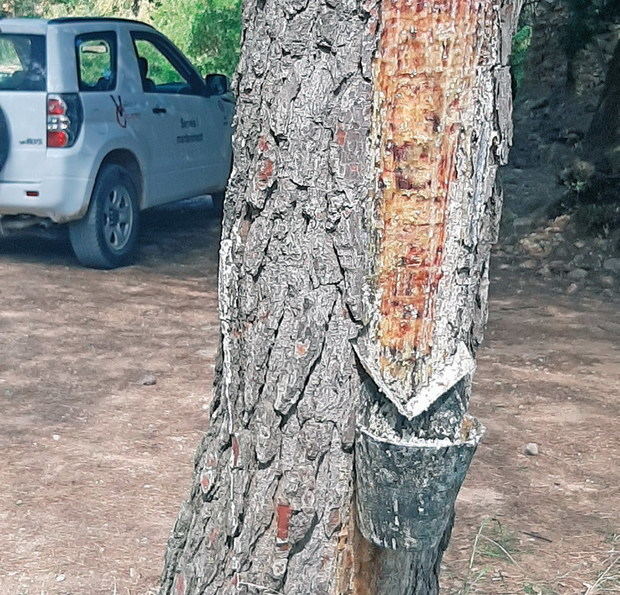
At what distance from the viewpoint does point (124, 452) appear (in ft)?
16.8

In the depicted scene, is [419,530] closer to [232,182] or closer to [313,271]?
[313,271]

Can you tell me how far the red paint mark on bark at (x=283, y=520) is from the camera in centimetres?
254

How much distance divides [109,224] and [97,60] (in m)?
1.36

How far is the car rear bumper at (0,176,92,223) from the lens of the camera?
26.9ft

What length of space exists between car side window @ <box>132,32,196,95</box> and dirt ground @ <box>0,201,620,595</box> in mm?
1790

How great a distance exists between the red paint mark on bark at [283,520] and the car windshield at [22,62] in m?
6.23

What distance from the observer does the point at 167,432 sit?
5371 mm

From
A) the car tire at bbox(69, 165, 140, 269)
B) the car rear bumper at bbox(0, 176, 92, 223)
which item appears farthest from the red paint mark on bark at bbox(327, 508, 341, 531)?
the car tire at bbox(69, 165, 140, 269)

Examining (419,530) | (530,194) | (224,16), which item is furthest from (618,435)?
(224,16)

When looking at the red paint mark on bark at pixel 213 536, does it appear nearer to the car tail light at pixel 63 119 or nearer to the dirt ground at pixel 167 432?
the dirt ground at pixel 167 432

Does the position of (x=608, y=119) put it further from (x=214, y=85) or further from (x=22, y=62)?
(x=22, y=62)

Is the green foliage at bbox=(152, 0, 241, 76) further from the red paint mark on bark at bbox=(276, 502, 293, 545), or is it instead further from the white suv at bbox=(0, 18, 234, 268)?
the red paint mark on bark at bbox=(276, 502, 293, 545)

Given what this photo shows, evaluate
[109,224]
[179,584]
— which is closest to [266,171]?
[179,584]

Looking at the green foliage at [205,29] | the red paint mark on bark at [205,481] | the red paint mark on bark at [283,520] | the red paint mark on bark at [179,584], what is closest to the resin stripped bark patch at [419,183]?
the red paint mark on bark at [283,520]
